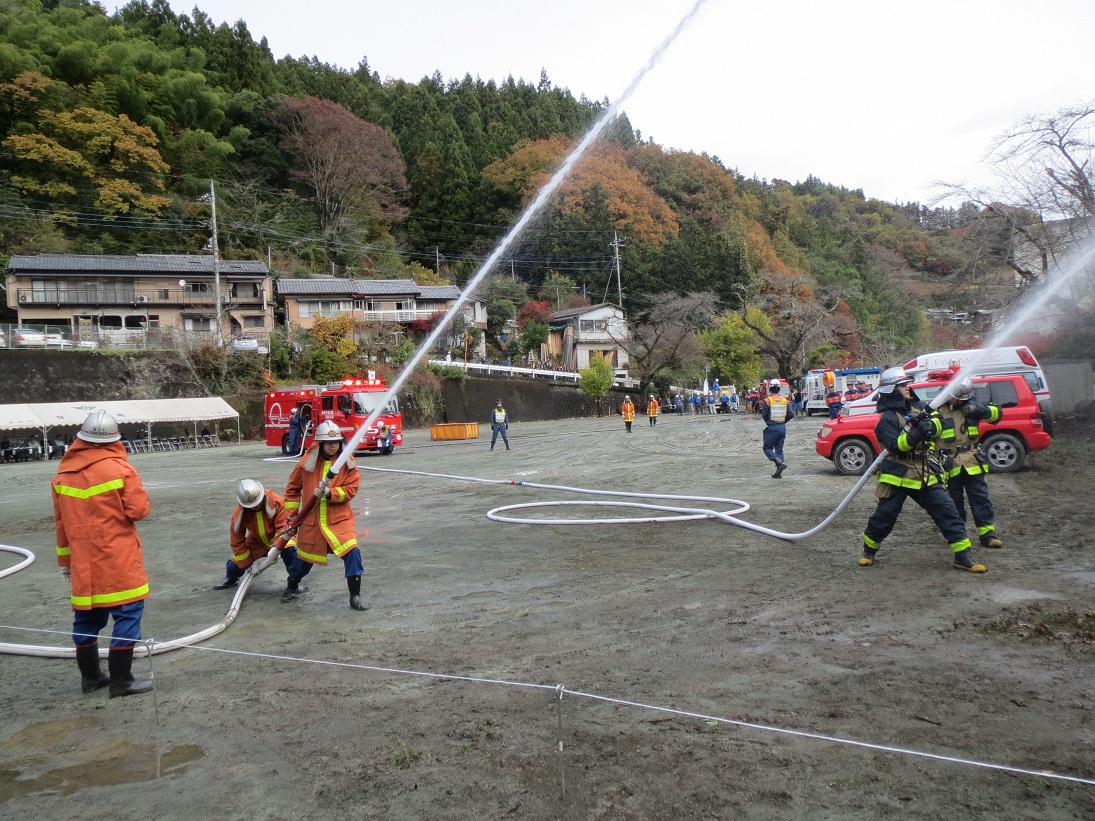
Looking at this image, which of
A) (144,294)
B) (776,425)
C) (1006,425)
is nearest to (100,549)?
(776,425)

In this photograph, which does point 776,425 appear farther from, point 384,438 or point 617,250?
point 617,250

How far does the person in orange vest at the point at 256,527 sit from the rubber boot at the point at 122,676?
240cm

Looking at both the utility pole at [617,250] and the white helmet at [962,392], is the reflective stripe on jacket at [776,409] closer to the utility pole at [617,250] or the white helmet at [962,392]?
the white helmet at [962,392]

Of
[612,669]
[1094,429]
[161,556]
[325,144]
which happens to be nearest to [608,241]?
[325,144]

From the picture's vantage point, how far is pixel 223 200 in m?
57.2

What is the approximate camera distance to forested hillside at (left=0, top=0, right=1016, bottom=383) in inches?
1953

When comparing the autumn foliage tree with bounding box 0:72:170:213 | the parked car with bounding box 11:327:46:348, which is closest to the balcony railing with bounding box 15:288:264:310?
the autumn foliage tree with bounding box 0:72:170:213

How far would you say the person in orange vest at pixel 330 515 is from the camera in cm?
664

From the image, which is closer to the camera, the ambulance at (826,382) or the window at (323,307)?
the ambulance at (826,382)

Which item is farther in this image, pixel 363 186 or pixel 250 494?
pixel 363 186

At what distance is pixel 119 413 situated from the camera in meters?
31.3

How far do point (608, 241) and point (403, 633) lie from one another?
50.9 m

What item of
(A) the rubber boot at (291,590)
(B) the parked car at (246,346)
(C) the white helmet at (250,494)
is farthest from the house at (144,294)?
(A) the rubber boot at (291,590)

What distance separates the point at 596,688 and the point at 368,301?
51139 millimetres
